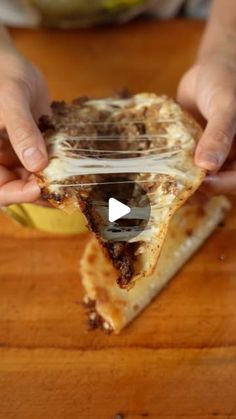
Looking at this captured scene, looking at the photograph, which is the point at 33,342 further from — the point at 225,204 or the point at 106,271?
the point at 225,204

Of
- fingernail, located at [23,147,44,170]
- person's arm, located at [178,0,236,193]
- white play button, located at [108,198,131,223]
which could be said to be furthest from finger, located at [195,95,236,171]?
fingernail, located at [23,147,44,170]

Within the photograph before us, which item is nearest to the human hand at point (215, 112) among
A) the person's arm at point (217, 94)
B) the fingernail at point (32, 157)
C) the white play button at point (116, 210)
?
the person's arm at point (217, 94)

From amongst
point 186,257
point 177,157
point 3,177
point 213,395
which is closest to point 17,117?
point 3,177

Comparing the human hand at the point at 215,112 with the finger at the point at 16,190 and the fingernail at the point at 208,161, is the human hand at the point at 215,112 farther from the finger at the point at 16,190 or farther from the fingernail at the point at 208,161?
the finger at the point at 16,190

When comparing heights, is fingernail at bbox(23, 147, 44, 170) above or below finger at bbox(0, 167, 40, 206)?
above

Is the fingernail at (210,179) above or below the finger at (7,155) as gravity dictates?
above

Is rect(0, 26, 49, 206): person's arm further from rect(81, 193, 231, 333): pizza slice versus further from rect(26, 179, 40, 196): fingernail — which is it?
rect(81, 193, 231, 333): pizza slice

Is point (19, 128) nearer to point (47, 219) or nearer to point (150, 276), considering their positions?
point (47, 219)
